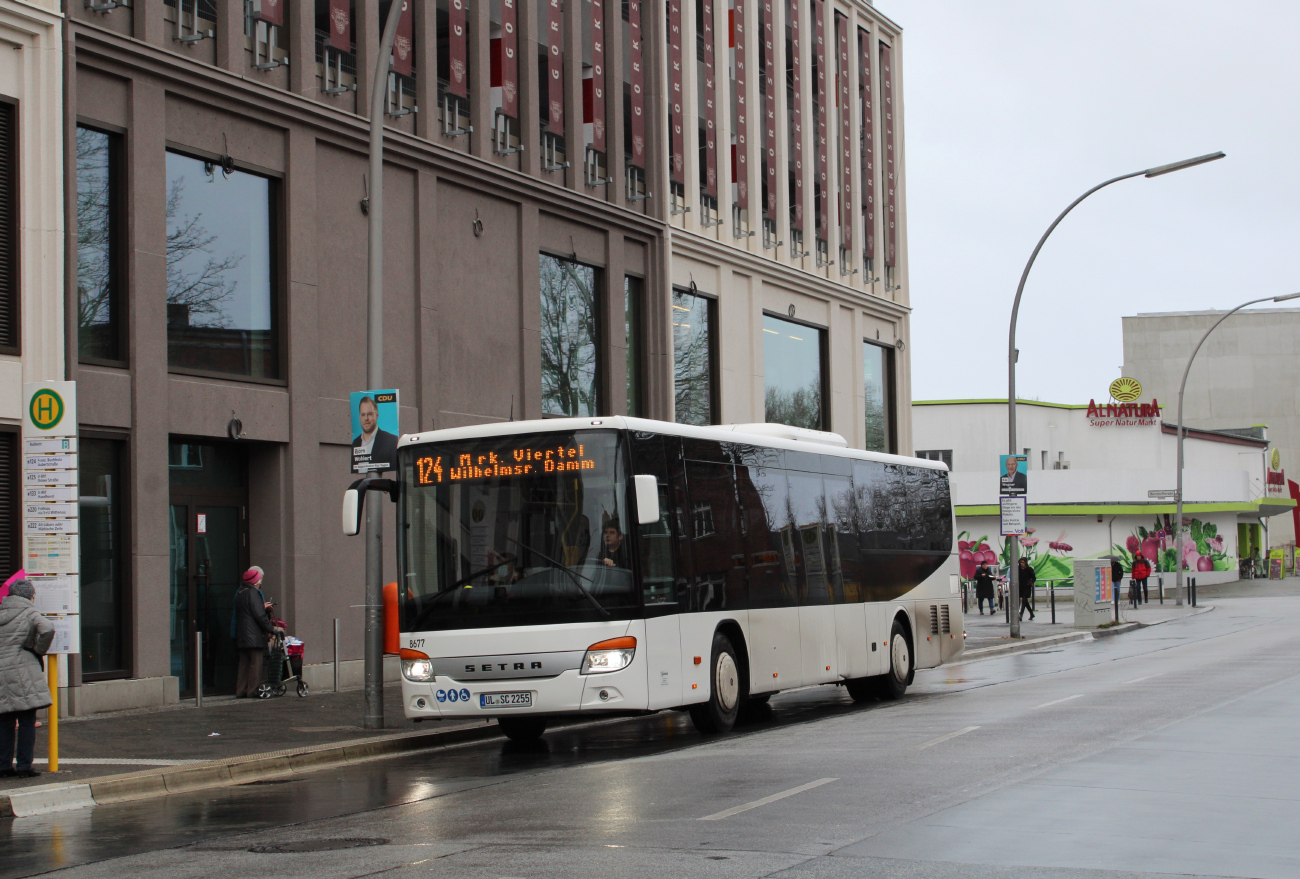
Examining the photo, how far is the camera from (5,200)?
1719cm

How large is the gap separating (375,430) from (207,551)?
5.29 metres

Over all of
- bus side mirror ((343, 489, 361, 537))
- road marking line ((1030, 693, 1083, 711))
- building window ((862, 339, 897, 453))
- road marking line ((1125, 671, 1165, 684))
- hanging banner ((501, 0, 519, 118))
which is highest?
hanging banner ((501, 0, 519, 118))

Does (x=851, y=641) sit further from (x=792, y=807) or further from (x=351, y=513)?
(x=792, y=807)

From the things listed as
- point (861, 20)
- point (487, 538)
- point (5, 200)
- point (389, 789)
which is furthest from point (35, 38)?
point (861, 20)

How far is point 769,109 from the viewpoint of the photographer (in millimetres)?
35875

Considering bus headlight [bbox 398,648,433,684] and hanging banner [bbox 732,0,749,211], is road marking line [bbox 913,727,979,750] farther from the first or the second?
hanging banner [bbox 732,0,749,211]

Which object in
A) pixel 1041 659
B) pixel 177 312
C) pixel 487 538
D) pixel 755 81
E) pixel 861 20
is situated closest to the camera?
pixel 487 538

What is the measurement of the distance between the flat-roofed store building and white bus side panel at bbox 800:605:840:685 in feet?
24.4

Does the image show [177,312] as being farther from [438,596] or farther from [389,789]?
[389,789]

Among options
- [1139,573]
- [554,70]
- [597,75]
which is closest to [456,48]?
[554,70]

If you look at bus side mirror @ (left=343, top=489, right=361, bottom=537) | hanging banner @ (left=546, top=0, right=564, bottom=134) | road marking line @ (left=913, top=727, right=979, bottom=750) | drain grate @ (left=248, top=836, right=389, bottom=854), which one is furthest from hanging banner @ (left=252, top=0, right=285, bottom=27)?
drain grate @ (left=248, top=836, right=389, bottom=854)

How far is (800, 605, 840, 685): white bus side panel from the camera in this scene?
17.3 metres

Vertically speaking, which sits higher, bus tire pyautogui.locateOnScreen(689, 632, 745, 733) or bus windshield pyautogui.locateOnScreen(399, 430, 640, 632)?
bus windshield pyautogui.locateOnScreen(399, 430, 640, 632)

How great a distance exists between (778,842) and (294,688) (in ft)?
44.6
